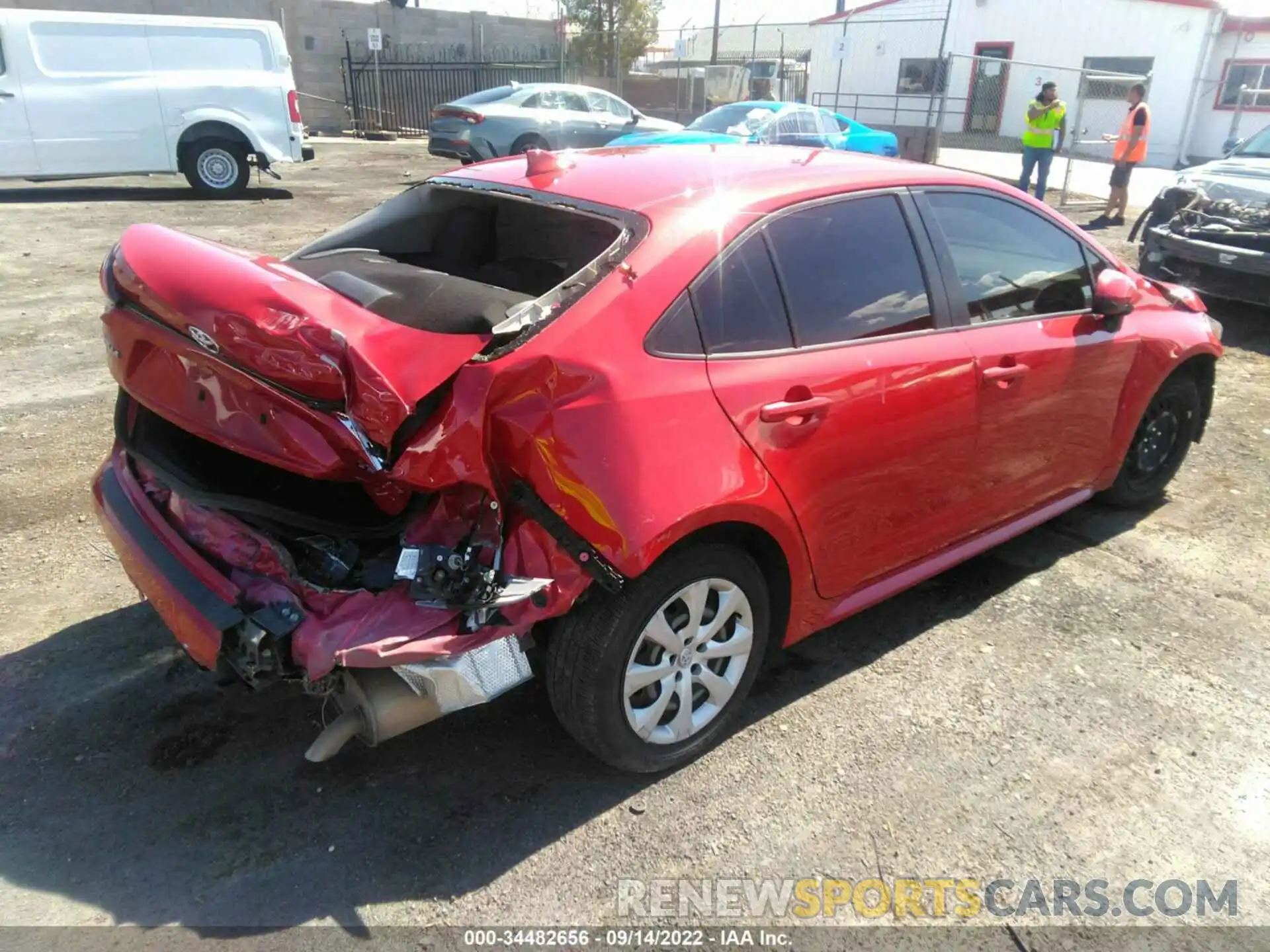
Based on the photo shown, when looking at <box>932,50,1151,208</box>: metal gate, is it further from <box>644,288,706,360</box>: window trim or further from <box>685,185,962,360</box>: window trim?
<box>644,288,706,360</box>: window trim

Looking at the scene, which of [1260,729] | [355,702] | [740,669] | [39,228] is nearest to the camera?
[355,702]

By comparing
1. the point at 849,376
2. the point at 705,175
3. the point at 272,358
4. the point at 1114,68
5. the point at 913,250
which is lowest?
the point at 849,376

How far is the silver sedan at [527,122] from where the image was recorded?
50.7 feet

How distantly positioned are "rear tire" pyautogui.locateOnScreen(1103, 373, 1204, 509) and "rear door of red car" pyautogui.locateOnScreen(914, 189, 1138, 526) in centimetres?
52

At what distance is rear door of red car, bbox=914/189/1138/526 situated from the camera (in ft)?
10.9

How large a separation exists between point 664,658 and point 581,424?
0.77m

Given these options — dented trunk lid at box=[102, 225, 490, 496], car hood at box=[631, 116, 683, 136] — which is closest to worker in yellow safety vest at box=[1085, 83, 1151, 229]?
car hood at box=[631, 116, 683, 136]

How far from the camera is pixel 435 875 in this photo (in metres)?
2.44

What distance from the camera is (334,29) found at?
23016mm

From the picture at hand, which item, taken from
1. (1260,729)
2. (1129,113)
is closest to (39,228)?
(1260,729)

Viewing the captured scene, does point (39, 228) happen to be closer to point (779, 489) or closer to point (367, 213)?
point (367, 213)

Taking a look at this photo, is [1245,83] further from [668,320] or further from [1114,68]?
[668,320]

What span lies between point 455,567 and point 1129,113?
13.9 metres

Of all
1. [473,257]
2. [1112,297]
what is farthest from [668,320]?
[1112,297]
